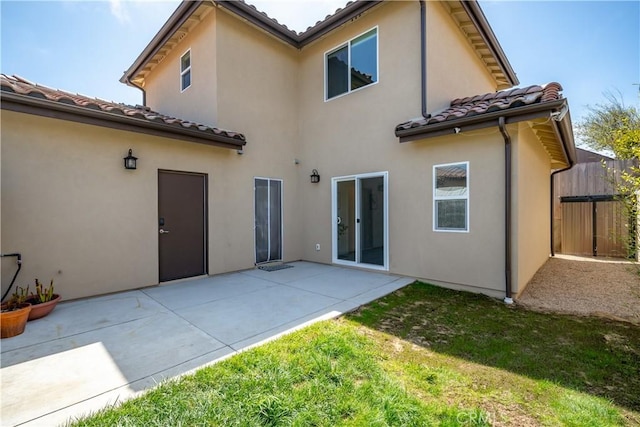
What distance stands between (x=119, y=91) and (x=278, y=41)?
28.4ft

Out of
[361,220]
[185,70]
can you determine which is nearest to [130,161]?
Answer: [185,70]

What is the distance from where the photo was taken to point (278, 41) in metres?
9.14

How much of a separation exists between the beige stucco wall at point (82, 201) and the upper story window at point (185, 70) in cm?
Result: 324

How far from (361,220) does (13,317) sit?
22.5ft

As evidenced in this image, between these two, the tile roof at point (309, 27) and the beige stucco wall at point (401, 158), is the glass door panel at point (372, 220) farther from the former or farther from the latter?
the tile roof at point (309, 27)

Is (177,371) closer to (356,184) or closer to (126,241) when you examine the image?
(126,241)

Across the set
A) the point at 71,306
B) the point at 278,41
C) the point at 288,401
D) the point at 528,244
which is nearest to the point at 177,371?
the point at 288,401

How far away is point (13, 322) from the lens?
4047 millimetres

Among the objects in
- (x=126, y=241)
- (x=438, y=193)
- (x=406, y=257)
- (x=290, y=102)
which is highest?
(x=290, y=102)

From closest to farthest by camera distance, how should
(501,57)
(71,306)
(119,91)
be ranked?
(71,306) → (501,57) → (119,91)

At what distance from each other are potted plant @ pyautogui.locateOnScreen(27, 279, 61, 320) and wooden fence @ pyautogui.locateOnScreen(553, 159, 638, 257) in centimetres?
1532

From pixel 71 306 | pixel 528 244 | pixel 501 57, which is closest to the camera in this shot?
pixel 71 306

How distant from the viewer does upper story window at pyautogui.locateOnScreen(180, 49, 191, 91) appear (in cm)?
898

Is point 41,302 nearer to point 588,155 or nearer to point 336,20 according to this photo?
point 336,20
